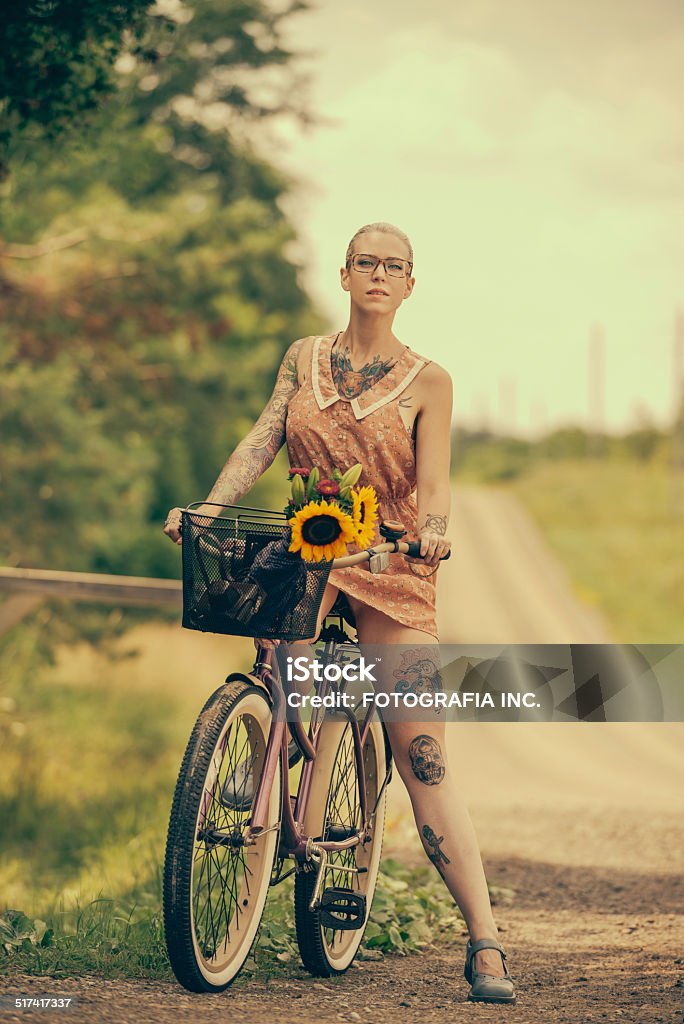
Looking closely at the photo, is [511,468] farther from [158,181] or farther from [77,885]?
[77,885]

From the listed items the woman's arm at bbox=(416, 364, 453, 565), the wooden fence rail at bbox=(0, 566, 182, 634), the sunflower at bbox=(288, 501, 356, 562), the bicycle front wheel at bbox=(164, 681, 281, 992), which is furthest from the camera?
the wooden fence rail at bbox=(0, 566, 182, 634)

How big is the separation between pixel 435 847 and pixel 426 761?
24cm

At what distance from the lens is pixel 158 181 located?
75.7 feet

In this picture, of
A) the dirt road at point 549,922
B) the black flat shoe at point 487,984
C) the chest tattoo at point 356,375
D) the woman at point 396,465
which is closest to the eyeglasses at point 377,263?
the woman at point 396,465

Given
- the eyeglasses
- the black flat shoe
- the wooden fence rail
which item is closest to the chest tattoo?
the eyeglasses

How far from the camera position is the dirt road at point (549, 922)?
398cm

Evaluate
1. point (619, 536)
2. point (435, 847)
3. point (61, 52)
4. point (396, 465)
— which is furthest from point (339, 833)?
point (619, 536)

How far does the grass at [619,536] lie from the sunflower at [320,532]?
2258cm

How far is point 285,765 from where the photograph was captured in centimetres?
406

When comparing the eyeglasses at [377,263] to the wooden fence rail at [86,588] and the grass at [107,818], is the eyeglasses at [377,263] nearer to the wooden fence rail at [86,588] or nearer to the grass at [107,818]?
the grass at [107,818]

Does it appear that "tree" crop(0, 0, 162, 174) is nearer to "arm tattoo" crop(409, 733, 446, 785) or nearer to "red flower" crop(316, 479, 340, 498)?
"red flower" crop(316, 479, 340, 498)

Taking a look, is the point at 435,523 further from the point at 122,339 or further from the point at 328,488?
the point at 122,339

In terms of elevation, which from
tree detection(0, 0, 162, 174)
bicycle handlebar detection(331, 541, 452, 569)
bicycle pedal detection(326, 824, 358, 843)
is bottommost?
bicycle pedal detection(326, 824, 358, 843)

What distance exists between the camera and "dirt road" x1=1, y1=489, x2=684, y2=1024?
13.1ft
